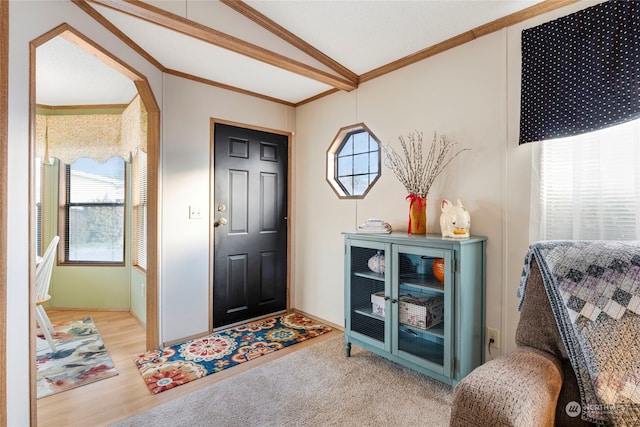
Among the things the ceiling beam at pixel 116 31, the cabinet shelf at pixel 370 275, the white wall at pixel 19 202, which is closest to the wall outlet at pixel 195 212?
the ceiling beam at pixel 116 31

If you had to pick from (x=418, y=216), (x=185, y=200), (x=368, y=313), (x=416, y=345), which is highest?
(x=185, y=200)

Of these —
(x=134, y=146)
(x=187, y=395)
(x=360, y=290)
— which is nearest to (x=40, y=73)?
(x=134, y=146)

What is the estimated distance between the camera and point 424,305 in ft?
6.77

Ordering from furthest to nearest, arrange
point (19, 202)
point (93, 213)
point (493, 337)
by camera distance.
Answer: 1. point (93, 213)
2. point (493, 337)
3. point (19, 202)

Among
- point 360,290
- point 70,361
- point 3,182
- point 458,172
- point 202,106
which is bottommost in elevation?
point 70,361

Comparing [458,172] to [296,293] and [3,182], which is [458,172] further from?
[3,182]

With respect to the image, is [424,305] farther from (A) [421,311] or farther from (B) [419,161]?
(B) [419,161]

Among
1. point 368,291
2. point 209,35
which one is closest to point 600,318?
point 368,291

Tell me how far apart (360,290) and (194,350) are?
1420 millimetres

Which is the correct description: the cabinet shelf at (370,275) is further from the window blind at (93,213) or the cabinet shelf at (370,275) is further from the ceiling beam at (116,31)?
the window blind at (93,213)

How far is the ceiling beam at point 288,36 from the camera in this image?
2.07 metres

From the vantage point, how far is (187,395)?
6.51 ft

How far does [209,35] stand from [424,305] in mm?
2129

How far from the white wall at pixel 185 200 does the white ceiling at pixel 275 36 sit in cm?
22
